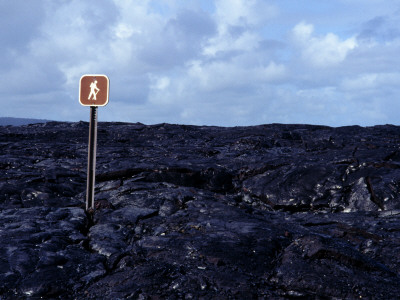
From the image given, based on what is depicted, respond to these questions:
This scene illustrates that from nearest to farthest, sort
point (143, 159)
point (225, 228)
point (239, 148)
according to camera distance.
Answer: point (225, 228)
point (143, 159)
point (239, 148)

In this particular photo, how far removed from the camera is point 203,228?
5781 millimetres

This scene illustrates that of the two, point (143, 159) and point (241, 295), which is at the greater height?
point (143, 159)

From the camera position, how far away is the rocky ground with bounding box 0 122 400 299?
14.8ft

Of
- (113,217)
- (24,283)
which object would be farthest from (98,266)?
(113,217)

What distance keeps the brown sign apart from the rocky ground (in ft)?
5.70

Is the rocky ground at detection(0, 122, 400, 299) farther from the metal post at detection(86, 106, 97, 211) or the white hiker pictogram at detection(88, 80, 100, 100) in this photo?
the white hiker pictogram at detection(88, 80, 100, 100)

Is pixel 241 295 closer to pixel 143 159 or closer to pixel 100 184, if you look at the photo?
pixel 100 184

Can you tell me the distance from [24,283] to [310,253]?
10.3 feet

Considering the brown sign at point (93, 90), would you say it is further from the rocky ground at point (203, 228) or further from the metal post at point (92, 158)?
the rocky ground at point (203, 228)

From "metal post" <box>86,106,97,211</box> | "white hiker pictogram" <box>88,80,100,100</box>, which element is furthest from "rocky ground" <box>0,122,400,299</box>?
"white hiker pictogram" <box>88,80,100,100</box>

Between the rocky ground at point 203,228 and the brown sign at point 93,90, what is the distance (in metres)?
1.74

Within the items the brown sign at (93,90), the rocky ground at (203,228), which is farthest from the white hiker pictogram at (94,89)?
the rocky ground at (203,228)

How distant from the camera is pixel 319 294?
14.2ft

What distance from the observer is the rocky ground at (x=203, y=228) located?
450cm
